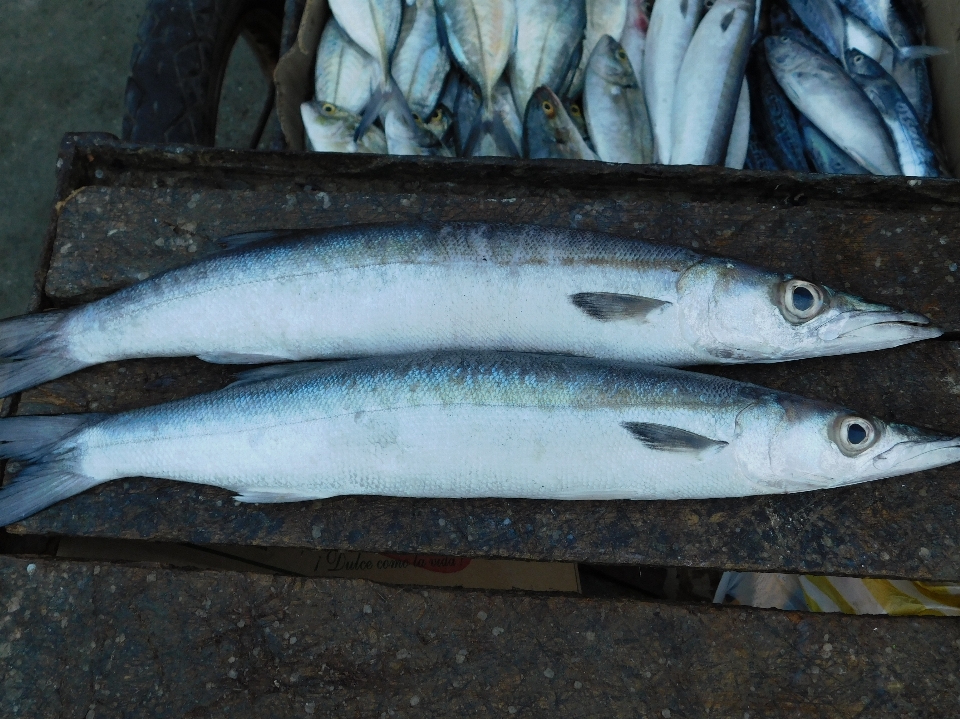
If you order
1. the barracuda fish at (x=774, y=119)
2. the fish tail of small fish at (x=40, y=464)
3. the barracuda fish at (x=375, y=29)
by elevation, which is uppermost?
the barracuda fish at (x=375, y=29)

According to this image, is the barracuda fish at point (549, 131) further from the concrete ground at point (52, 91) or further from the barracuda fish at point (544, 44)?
the concrete ground at point (52, 91)

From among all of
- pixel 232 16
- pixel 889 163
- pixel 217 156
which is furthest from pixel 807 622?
pixel 232 16

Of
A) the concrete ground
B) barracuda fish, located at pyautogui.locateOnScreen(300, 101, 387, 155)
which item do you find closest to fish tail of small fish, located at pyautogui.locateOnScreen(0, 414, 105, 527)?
barracuda fish, located at pyautogui.locateOnScreen(300, 101, 387, 155)

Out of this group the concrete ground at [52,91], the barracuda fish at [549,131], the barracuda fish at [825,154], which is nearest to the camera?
the barracuda fish at [549,131]

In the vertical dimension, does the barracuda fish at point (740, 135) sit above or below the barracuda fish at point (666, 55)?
below

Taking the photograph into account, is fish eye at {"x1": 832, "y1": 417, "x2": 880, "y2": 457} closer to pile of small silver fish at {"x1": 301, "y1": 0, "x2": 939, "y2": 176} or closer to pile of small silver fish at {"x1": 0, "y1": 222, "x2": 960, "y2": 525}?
pile of small silver fish at {"x1": 0, "y1": 222, "x2": 960, "y2": 525}

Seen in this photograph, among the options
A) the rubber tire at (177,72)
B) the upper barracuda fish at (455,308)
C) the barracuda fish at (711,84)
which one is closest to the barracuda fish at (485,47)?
the barracuda fish at (711,84)
